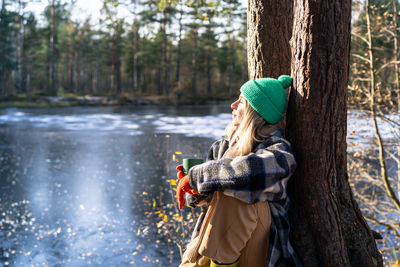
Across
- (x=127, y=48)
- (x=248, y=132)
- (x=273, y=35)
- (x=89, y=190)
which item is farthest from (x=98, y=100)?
(x=248, y=132)

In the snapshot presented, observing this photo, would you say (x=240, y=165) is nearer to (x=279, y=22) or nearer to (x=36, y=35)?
(x=279, y=22)

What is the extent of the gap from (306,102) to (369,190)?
28.2 feet

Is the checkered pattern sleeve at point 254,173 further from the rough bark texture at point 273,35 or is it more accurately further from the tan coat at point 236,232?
the rough bark texture at point 273,35

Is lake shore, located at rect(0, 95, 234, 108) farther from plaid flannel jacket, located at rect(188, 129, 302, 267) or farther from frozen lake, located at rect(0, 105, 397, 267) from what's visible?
plaid flannel jacket, located at rect(188, 129, 302, 267)

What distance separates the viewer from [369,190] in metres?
9.77

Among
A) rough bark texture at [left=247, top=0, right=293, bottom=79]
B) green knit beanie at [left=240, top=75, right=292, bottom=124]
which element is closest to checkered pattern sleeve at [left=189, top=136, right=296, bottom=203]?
green knit beanie at [left=240, top=75, right=292, bottom=124]

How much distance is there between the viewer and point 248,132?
217 centimetres

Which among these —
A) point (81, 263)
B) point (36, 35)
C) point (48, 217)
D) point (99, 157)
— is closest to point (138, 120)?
point (99, 157)

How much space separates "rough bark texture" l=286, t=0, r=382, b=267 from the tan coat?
28cm

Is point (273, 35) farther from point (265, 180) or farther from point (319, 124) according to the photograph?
point (265, 180)

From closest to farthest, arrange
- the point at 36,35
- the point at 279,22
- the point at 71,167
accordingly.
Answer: the point at 279,22, the point at 71,167, the point at 36,35

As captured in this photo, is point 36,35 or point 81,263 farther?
point 36,35

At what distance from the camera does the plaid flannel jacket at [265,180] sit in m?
2.00

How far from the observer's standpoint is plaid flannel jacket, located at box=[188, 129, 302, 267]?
2.00m
